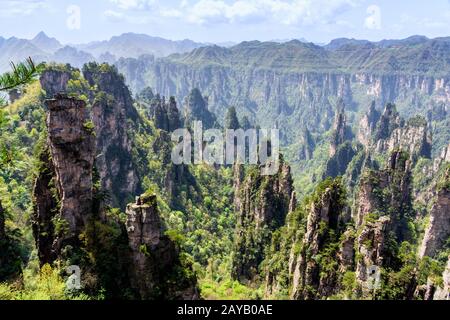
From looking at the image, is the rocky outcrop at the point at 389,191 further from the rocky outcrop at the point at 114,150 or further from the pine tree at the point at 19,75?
the pine tree at the point at 19,75

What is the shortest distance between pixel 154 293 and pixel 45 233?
9.13 metres

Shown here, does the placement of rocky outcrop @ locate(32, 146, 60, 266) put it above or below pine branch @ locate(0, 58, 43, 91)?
below

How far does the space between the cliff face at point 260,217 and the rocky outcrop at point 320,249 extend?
1478 cm

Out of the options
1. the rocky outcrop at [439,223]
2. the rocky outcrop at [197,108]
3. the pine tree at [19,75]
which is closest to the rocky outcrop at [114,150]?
the rocky outcrop at [439,223]

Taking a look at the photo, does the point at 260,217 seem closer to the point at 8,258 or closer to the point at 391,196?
the point at 391,196

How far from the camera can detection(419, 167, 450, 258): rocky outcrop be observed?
185 ft

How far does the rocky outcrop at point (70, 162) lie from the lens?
103ft

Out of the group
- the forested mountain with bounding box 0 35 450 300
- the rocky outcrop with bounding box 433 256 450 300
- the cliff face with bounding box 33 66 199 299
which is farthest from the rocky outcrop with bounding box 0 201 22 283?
the rocky outcrop with bounding box 433 256 450 300

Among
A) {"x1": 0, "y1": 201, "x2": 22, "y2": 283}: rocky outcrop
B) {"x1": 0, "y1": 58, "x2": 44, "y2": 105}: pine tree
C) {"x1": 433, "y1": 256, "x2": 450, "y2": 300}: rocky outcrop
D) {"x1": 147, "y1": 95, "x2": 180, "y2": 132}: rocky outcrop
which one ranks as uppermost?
{"x1": 0, "y1": 58, "x2": 44, "y2": 105}: pine tree

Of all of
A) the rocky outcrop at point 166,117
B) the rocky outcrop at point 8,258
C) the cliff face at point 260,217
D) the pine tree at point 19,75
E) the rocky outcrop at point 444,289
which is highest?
the pine tree at point 19,75

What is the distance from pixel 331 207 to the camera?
4047cm

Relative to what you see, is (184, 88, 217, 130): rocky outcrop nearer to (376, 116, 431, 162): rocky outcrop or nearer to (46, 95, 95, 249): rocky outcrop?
(376, 116, 431, 162): rocky outcrop

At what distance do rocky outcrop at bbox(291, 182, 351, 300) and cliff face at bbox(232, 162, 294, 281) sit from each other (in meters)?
14.8
